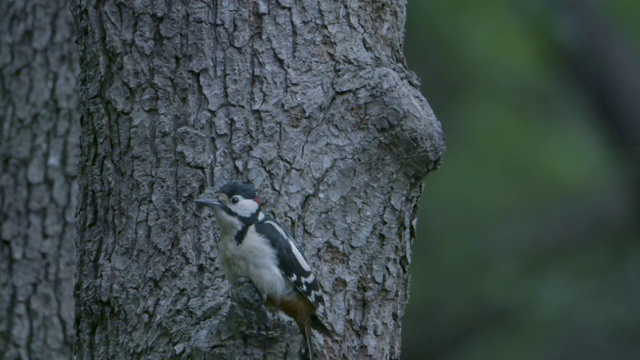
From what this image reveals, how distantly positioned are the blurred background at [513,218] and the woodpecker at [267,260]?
714 centimetres

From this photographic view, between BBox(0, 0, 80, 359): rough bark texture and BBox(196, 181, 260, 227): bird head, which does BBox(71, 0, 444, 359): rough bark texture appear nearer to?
BBox(196, 181, 260, 227): bird head

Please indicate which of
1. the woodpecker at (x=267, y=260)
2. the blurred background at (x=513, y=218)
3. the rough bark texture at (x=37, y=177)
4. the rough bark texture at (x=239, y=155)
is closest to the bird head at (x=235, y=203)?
the woodpecker at (x=267, y=260)

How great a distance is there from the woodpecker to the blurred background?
7.14 m

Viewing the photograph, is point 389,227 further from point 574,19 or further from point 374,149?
point 574,19

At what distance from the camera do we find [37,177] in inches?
272

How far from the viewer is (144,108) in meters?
4.55

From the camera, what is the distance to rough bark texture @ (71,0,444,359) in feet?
14.4

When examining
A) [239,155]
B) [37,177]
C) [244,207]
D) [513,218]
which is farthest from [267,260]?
[513,218]

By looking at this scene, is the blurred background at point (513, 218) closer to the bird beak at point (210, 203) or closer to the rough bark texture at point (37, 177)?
the rough bark texture at point (37, 177)

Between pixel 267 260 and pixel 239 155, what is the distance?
48cm

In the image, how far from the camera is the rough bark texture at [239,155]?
4398 millimetres

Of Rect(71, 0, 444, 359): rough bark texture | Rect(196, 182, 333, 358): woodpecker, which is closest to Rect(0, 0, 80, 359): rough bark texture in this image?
Rect(71, 0, 444, 359): rough bark texture

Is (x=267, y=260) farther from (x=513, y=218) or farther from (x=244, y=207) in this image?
(x=513, y=218)

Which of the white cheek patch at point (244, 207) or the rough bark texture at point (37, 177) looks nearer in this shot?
the white cheek patch at point (244, 207)
